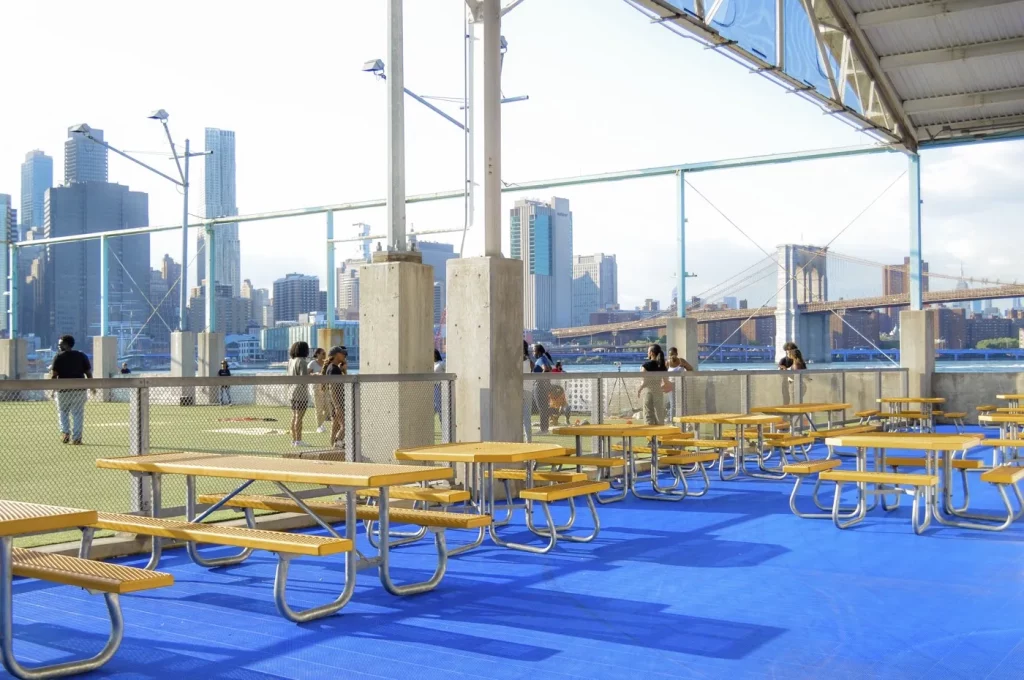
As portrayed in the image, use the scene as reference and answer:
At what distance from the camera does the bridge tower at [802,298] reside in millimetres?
27188

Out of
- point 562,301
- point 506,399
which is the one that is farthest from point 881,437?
point 562,301

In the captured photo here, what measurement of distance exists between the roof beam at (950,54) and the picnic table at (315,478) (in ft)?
45.9

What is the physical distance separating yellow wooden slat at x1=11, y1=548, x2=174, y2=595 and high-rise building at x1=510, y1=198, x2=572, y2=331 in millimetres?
38053

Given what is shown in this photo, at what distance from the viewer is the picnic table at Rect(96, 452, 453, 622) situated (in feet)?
18.3

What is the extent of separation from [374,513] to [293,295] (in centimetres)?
7571

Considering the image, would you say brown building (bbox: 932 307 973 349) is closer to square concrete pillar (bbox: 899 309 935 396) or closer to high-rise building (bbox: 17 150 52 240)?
square concrete pillar (bbox: 899 309 935 396)

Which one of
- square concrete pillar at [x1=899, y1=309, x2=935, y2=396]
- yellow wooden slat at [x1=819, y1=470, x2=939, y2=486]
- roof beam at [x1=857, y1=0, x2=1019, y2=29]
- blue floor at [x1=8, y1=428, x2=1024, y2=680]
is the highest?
roof beam at [x1=857, y1=0, x2=1019, y2=29]

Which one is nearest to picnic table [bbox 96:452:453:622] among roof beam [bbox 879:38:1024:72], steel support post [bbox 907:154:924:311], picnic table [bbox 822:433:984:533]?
picnic table [bbox 822:433:984:533]

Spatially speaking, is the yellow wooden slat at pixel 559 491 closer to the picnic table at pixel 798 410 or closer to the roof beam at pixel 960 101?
the picnic table at pixel 798 410

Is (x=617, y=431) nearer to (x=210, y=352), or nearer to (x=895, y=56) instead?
(x=895, y=56)

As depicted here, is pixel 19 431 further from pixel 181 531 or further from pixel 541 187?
pixel 541 187

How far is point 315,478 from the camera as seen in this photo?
5680 mm

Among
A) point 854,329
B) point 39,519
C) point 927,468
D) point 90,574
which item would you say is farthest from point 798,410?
point 854,329

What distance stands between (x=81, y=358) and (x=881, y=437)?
38.3ft
